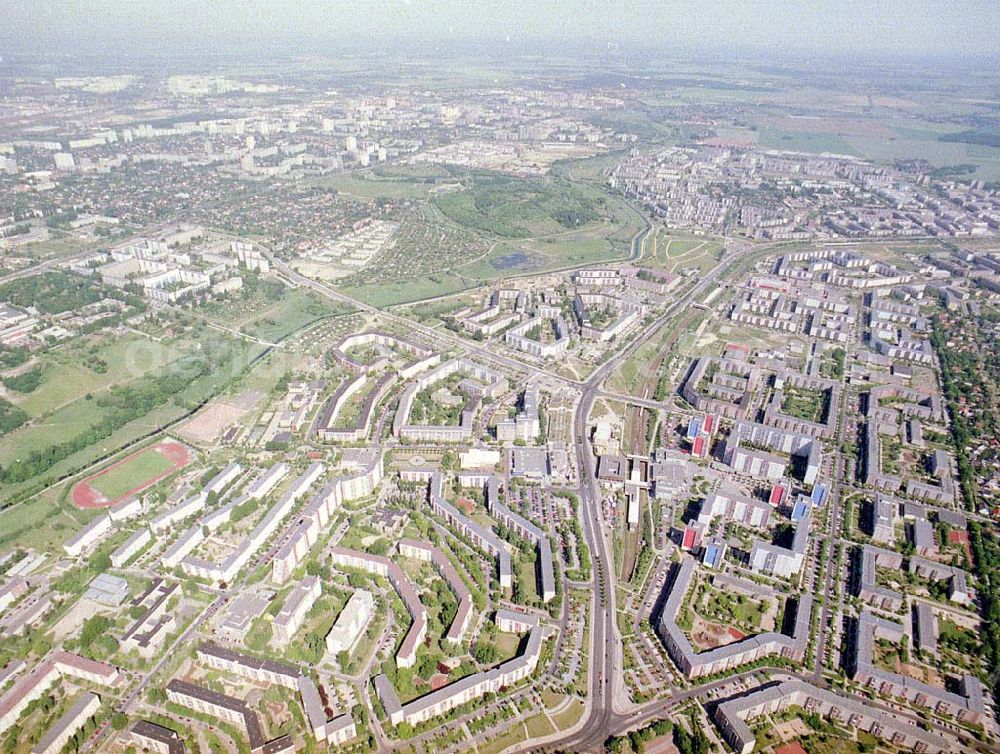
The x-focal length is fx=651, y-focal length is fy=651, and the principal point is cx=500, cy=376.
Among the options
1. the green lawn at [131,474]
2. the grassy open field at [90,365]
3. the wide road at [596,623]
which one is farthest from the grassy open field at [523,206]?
the green lawn at [131,474]

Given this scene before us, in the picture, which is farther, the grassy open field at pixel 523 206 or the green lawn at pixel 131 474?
the grassy open field at pixel 523 206

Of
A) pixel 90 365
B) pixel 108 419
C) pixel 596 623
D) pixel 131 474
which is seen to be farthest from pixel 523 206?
pixel 596 623

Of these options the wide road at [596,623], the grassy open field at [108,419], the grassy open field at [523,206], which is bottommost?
the wide road at [596,623]

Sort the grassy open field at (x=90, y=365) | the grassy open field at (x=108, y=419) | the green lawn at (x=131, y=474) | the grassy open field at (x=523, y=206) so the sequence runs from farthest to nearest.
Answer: the grassy open field at (x=523, y=206) < the grassy open field at (x=90, y=365) < the grassy open field at (x=108, y=419) < the green lawn at (x=131, y=474)

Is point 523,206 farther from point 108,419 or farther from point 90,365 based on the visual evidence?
point 108,419

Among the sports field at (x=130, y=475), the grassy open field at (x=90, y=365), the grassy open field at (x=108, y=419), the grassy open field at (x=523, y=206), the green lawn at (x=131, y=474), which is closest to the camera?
the sports field at (x=130, y=475)

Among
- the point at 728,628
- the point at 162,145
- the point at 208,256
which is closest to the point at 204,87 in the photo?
the point at 162,145

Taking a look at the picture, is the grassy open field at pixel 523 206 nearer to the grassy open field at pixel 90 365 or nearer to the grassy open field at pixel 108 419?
the grassy open field at pixel 108 419

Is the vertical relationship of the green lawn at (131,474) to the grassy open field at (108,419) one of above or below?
below

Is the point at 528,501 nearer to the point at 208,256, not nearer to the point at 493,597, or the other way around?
the point at 493,597
